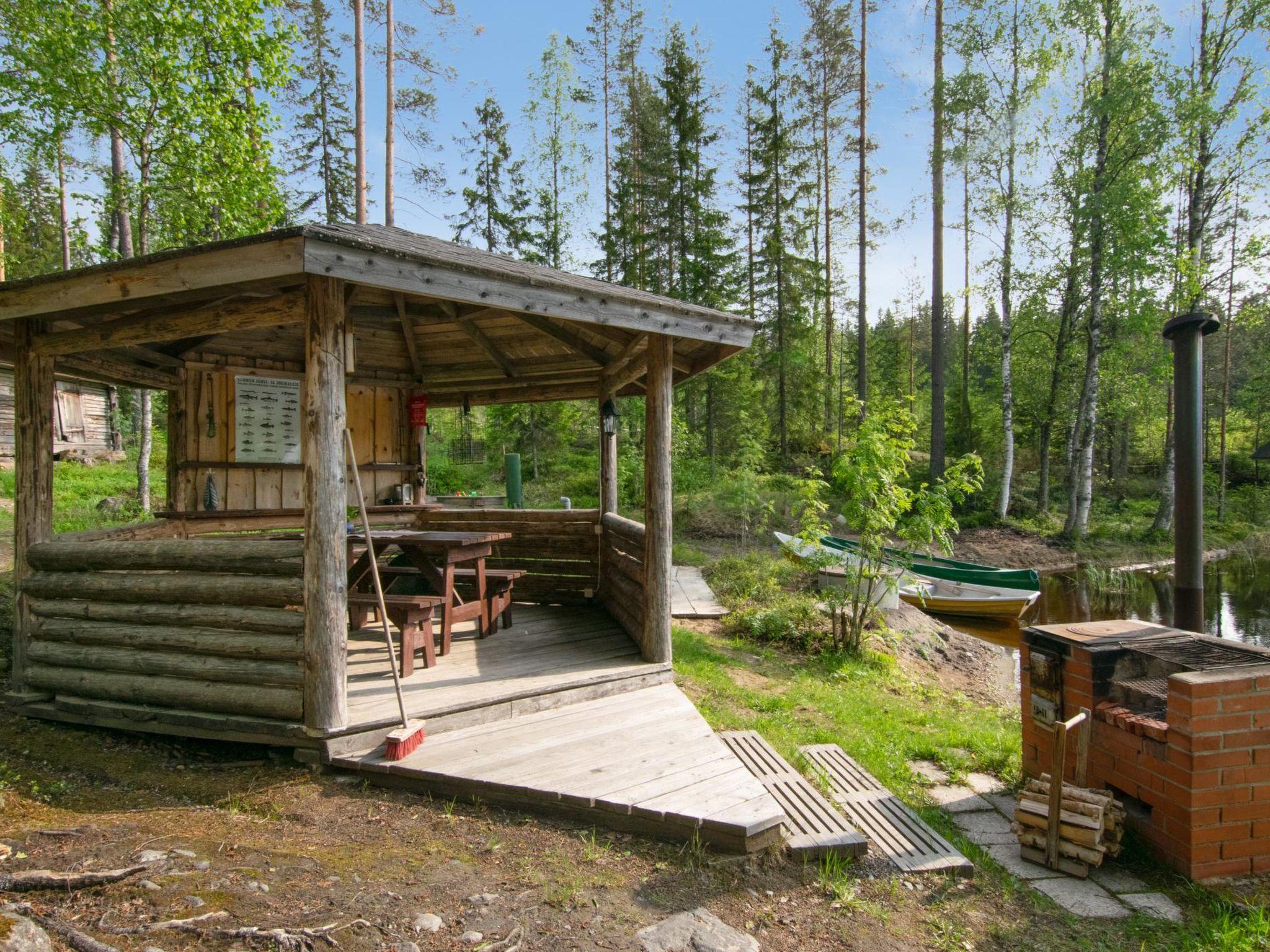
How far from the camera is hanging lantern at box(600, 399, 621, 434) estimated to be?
7.24m

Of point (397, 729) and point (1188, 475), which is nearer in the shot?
point (397, 729)

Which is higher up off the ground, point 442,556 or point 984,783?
point 442,556

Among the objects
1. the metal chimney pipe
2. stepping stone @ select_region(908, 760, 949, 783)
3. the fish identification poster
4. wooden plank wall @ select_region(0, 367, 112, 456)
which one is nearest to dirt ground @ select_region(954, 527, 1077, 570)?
the metal chimney pipe

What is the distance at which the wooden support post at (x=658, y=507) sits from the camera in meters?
5.11

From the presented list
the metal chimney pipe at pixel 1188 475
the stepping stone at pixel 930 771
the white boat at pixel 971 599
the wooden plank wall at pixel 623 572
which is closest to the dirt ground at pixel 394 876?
the stepping stone at pixel 930 771

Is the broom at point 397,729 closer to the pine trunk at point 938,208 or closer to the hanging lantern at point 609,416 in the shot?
the hanging lantern at point 609,416

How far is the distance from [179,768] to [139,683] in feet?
2.38

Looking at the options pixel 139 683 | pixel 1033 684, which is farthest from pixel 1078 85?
pixel 139 683

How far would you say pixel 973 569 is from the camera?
12.1 m

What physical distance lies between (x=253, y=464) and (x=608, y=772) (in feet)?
18.9

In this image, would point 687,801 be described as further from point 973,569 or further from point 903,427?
point 973,569

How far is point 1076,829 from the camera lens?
9.77 feet

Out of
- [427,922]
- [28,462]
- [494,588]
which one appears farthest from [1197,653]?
[28,462]

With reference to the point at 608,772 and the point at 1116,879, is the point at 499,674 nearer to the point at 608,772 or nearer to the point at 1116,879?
the point at 608,772
